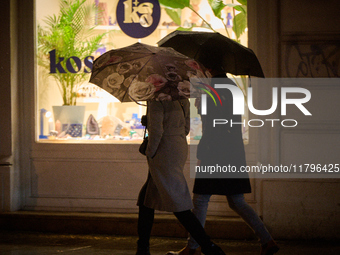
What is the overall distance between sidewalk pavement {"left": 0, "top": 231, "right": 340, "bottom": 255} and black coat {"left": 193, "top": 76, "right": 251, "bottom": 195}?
3.13ft

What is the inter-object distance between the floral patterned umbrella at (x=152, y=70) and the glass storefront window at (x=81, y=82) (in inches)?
68.1

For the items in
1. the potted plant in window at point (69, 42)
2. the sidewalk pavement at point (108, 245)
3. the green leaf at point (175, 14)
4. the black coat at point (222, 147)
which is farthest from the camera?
the potted plant in window at point (69, 42)

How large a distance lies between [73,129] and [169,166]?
7.36 feet

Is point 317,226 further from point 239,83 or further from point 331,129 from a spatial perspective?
point 239,83

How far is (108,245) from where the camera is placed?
165 inches

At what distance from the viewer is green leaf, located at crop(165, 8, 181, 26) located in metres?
4.93

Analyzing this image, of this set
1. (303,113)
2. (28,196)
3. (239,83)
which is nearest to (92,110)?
(28,196)

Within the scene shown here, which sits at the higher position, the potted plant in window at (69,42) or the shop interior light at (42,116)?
the potted plant in window at (69,42)

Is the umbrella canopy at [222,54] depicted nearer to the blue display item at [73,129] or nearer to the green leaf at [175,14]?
the green leaf at [175,14]

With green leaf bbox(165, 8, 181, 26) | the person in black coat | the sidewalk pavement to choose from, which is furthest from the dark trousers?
green leaf bbox(165, 8, 181, 26)

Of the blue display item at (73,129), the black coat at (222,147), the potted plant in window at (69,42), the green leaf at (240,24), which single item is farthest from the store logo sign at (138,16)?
the black coat at (222,147)

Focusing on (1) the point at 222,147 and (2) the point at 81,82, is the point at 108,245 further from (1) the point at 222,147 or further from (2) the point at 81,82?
(2) the point at 81,82

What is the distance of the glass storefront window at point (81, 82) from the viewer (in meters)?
5.02

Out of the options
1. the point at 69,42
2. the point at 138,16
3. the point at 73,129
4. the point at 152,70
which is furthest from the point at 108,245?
the point at 138,16
